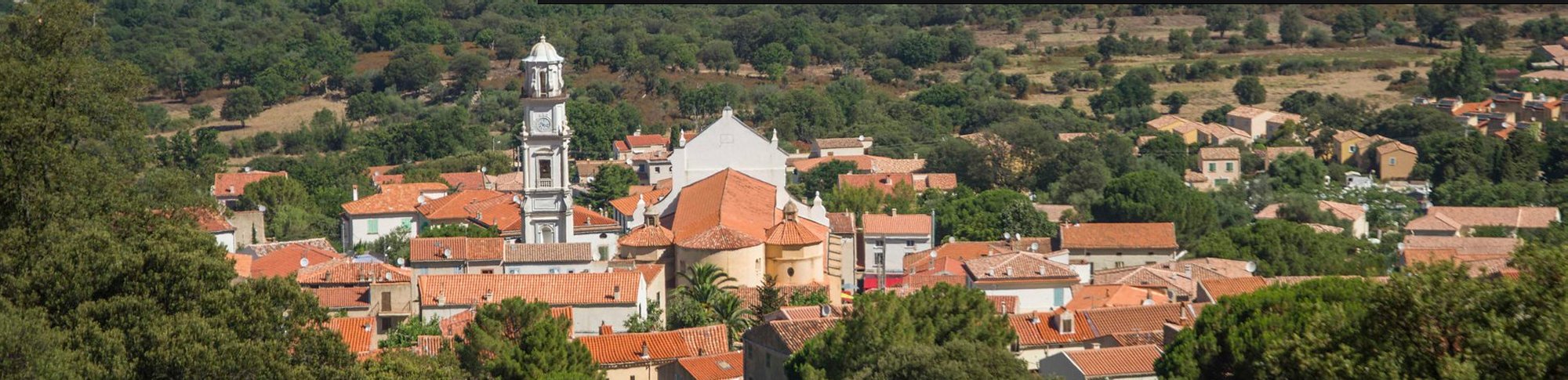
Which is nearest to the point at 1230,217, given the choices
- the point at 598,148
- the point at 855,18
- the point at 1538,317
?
the point at 598,148

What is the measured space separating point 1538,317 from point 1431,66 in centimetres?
9052

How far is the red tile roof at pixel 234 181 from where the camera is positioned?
73.8 metres

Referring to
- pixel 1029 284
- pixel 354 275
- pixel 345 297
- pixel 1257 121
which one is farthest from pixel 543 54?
pixel 1257 121

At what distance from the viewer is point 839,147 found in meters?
87.9

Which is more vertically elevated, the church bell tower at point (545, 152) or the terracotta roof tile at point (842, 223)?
the church bell tower at point (545, 152)

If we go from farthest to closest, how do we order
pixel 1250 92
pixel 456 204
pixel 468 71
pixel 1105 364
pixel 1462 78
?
pixel 468 71, pixel 1250 92, pixel 1462 78, pixel 456 204, pixel 1105 364

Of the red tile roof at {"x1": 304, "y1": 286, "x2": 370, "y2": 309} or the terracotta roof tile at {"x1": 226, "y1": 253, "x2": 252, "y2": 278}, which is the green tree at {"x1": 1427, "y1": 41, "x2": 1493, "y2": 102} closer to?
the terracotta roof tile at {"x1": 226, "y1": 253, "x2": 252, "y2": 278}

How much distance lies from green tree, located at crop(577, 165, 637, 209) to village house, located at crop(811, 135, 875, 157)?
50.8 ft

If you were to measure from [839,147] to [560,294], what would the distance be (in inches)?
1861

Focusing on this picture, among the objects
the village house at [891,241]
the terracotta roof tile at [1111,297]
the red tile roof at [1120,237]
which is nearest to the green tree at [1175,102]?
the red tile roof at [1120,237]

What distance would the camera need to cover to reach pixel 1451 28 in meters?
118

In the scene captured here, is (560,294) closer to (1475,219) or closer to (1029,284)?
(1029,284)

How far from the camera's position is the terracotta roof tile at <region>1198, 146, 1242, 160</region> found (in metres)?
81.9

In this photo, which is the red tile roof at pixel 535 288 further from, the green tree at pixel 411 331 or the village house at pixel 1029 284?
the village house at pixel 1029 284
